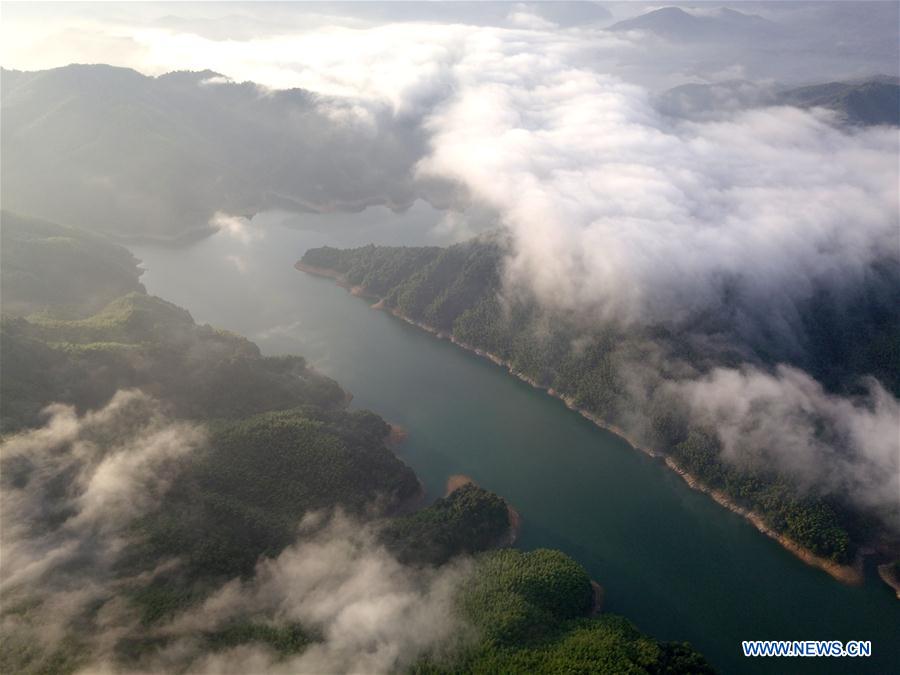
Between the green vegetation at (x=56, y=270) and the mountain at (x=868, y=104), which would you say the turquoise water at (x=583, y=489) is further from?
the mountain at (x=868, y=104)

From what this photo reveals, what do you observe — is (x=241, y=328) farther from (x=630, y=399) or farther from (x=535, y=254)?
(x=630, y=399)

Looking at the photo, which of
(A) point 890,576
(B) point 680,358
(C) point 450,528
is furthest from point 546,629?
(B) point 680,358

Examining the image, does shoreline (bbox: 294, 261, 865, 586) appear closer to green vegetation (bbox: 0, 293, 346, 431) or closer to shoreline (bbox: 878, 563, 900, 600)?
shoreline (bbox: 878, 563, 900, 600)

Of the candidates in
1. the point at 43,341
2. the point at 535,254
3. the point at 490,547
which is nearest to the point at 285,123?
the point at 535,254

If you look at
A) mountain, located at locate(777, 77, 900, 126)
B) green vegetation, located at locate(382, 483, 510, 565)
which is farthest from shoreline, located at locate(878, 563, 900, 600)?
mountain, located at locate(777, 77, 900, 126)

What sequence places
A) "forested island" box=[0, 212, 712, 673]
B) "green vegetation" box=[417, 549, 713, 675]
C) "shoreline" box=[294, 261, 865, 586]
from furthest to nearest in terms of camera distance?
"shoreline" box=[294, 261, 865, 586] → "forested island" box=[0, 212, 712, 673] → "green vegetation" box=[417, 549, 713, 675]
